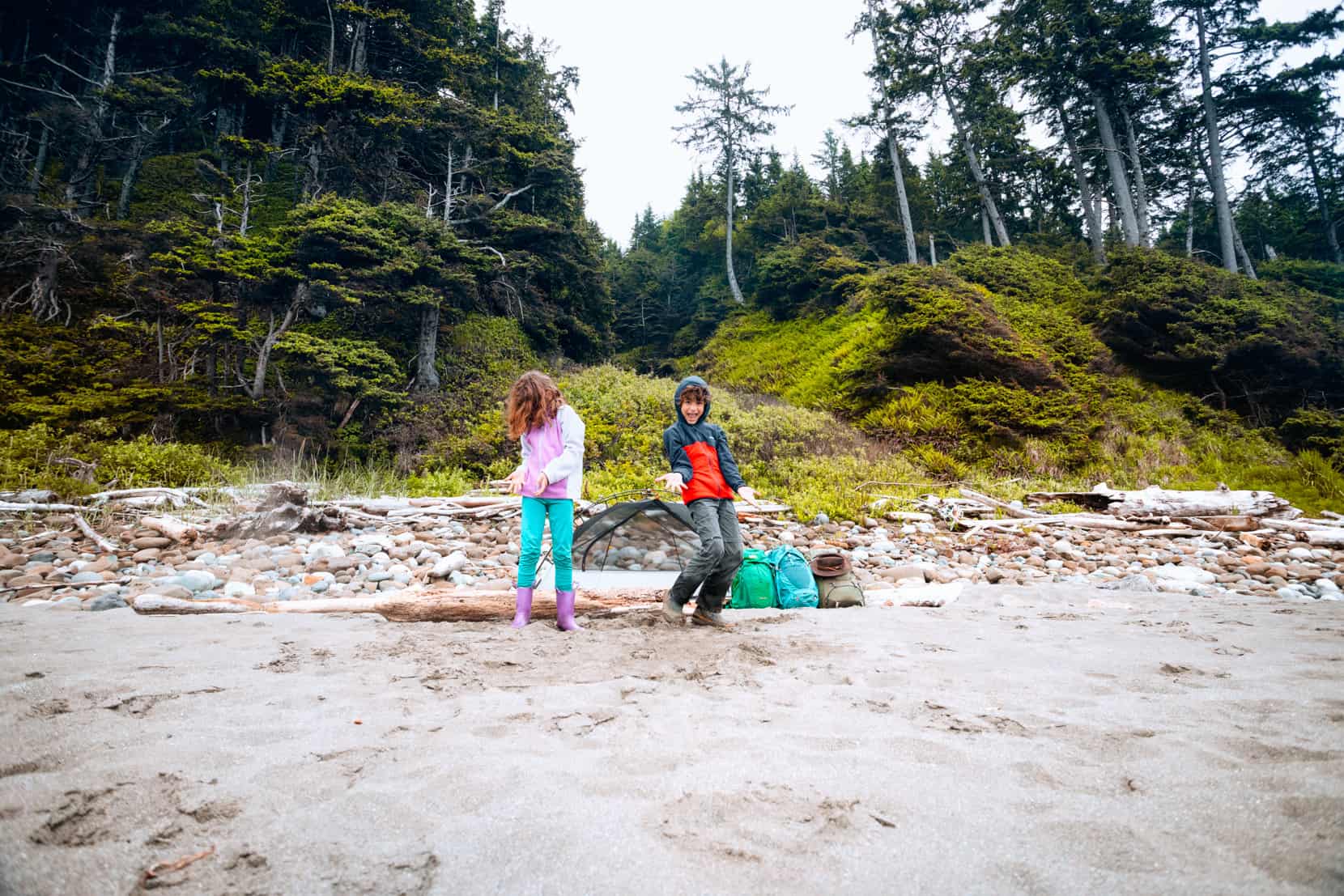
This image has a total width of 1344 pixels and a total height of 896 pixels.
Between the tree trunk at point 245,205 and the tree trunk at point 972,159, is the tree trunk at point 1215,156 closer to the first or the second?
the tree trunk at point 972,159

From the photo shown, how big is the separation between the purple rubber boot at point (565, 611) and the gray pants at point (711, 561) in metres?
0.73

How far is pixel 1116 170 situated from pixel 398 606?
2744 cm

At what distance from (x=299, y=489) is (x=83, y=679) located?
5.10 m

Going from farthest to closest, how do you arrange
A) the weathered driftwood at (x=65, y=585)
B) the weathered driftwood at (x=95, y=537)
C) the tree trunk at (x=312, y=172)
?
the tree trunk at (x=312, y=172)
the weathered driftwood at (x=95, y=537)
the weathered driftwood at (x=65, y=585)

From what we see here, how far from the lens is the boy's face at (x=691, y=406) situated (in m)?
4.27

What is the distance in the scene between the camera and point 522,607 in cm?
383

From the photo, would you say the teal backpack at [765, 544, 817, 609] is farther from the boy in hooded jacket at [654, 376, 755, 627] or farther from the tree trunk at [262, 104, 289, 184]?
the tree trunk at [262, 104, 289, 184]

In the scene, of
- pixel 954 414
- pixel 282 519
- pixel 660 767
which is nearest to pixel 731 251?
pixel 954 414

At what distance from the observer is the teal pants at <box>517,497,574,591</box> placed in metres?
3.80

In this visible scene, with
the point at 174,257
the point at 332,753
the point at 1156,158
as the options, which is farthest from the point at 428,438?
the point at 1156,158

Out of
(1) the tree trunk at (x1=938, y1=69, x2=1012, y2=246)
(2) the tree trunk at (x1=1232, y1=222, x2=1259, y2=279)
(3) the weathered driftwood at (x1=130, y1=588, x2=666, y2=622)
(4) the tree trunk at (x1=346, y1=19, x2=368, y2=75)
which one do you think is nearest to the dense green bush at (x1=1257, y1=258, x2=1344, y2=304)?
(2) the tree trunk at (x1=1232, y1=222, x2=1259, y2=279)

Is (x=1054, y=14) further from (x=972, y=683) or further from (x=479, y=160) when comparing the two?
(x=972, y=683)

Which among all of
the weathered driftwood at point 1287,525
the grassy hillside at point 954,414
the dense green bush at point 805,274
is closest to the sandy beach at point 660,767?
the grassy hillside at point 954,414

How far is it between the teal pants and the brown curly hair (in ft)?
1.84
